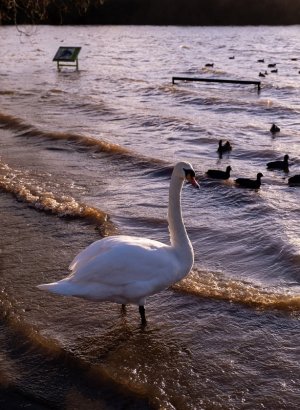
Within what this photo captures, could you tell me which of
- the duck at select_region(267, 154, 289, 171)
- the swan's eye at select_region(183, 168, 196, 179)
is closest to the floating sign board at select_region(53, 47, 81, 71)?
the duck at select_region(267, 154, 289, 171)

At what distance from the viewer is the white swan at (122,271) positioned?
224 inches

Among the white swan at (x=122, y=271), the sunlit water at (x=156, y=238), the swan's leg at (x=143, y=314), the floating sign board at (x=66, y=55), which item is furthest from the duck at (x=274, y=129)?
the floating sign board at (x=66, y=55)

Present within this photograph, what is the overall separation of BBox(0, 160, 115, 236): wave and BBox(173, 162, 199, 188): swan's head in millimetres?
2834

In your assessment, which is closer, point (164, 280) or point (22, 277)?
point (164, 280)

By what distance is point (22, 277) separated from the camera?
724 centimetres

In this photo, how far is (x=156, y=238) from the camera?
30.3 ft

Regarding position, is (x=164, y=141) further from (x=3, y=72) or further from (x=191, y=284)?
(x=3, y=72)

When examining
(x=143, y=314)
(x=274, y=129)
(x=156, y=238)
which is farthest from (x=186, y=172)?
(x=274, y=129)

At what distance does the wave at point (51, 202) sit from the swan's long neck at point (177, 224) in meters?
2.68

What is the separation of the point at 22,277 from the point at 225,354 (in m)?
2.63

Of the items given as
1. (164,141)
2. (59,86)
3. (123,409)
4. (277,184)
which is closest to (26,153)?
(164,141)

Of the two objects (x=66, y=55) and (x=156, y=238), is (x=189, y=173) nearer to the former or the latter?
(x=156, y=238)

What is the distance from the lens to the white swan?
5680 millimetres

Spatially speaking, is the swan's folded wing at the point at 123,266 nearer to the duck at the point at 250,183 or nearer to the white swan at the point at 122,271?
the white swan at the point at 122,271
